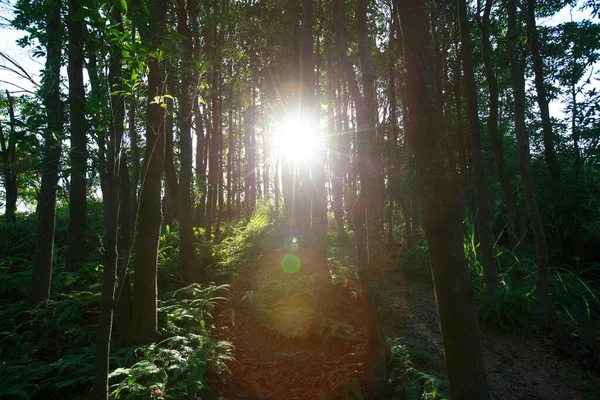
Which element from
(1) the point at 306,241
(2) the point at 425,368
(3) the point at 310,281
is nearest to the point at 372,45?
(1) the point at 306,241

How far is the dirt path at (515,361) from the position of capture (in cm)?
498

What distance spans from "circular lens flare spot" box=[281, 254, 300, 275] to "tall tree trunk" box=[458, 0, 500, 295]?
4584 mm

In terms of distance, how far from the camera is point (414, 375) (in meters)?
4.45

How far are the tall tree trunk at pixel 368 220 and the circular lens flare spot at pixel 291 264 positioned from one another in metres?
4.15

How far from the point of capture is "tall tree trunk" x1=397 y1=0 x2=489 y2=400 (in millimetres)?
2215

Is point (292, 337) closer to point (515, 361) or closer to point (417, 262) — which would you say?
point (515, 361)

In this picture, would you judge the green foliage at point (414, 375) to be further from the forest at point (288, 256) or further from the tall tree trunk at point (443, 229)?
the tall tree trunk at point (443, 229)

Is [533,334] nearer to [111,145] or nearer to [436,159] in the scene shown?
[436,159]

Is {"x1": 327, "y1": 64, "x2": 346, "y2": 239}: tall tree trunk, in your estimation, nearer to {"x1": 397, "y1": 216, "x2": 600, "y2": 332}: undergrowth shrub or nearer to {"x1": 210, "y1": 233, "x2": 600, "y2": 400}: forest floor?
{"x1": 397, "y1": 216, "x2": 600, "y2": 332}: undergrowth shrub

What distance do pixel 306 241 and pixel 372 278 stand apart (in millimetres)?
4640

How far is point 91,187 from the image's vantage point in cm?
264

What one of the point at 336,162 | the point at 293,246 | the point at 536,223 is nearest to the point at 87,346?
the point at 293,246

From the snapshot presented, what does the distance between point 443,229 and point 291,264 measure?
733 cm

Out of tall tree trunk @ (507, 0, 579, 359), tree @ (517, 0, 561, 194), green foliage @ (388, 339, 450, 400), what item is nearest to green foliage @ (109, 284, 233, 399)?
green foliage @ (388, 339, 450, 400)
